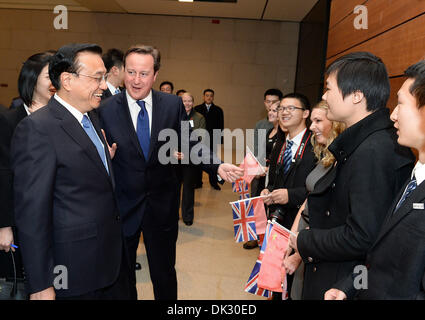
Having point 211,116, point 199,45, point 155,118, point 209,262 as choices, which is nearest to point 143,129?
point 155,118

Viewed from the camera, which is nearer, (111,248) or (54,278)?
(54,278)

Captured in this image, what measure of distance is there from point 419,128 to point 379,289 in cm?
54

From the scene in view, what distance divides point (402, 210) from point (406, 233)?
72mm

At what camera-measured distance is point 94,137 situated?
1.68 meters

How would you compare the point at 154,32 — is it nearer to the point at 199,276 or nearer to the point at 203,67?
the point at 203,67

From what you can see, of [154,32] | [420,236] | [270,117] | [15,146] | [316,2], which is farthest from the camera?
[154,32]

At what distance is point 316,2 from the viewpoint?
24.9 feet

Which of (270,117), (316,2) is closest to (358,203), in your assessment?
→ (270,117)

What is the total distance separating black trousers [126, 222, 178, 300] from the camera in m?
2.28

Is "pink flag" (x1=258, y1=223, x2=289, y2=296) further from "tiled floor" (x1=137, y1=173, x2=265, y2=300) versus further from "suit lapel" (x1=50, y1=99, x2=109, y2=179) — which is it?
"tiled floor" (x1=137, y1=173, x2=265, y2=300)

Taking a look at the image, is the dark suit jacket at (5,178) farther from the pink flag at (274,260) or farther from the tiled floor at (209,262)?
the tiled floor at (209,262)

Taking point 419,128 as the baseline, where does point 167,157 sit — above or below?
below

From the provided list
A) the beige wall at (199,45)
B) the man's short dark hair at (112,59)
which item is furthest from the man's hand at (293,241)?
the beige wall at (199,45)

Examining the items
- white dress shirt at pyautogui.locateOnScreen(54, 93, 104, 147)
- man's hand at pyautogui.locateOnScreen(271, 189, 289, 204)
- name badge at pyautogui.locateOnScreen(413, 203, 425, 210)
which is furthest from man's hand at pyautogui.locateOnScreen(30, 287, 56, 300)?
man's hand at pyautogui.locateOnScreen(271, 189, 289, 204)
